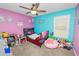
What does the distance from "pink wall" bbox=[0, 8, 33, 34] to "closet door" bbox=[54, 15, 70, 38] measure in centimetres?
40

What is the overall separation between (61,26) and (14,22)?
737mm

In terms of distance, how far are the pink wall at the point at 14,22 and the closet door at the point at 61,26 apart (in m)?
0.40

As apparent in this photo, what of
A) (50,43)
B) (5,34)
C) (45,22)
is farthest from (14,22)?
(50,43)

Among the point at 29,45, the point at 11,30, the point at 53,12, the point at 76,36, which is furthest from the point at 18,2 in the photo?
the point at 76,36

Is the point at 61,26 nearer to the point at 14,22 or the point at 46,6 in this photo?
the point at 46,6

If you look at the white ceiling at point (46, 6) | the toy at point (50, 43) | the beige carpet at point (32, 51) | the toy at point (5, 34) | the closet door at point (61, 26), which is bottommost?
the beige carpet at point (32, 51)

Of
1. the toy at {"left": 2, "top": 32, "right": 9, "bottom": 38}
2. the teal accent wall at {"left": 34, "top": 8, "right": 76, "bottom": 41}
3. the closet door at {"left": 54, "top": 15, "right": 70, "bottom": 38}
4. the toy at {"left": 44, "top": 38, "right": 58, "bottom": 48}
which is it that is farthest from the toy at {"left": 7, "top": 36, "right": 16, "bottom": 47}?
the closet door at {"left": 54, "top": 15, "right": 70, "bottom": 38}

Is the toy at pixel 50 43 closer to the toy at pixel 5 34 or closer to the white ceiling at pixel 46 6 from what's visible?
the white ceiling at pixel 46 6

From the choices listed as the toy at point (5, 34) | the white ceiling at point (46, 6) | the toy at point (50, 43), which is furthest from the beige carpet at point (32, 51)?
the white ceiling at point (46, 6)

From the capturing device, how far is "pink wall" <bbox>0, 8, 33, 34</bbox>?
4.73ft

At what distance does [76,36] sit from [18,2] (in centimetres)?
99

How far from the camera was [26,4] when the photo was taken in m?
1.39

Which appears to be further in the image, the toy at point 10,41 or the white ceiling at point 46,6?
the toy at point 10,41

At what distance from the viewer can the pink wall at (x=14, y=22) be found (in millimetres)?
1442
